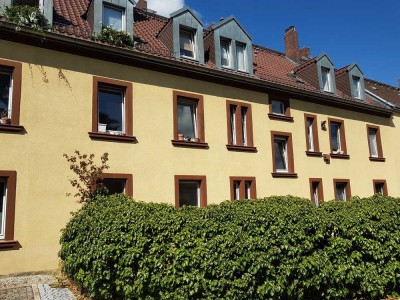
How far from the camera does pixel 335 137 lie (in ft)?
60.0

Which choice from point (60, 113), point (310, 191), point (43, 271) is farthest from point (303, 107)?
point (43, 271)

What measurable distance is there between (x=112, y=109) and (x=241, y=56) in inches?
261

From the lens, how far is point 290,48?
22.8 m

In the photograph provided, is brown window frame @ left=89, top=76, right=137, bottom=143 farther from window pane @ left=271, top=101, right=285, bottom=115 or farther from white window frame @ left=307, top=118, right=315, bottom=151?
white window frame @ left=307, top=118, right=315, bottom=151

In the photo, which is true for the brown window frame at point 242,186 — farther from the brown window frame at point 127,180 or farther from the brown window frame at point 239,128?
the brown window frame at point 127,180

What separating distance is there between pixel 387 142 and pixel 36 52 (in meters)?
18.8

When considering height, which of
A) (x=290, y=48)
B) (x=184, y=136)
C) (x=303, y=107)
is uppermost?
(x=290, y=48)

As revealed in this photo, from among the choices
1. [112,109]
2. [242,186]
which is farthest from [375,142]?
[112,109]

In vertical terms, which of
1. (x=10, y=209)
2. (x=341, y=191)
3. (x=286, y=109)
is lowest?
(x=10, y=209)

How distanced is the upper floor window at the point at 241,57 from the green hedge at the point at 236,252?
28.3 feet

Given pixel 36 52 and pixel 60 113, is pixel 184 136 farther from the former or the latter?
pixel 36 52

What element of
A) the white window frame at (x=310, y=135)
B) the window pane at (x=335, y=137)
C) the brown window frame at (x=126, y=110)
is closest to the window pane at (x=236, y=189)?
the brown window frame at (x=126, y=110)

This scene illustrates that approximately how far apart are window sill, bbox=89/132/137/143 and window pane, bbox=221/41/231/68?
5.70 m

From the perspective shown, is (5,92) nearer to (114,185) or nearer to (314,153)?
(114,185)
